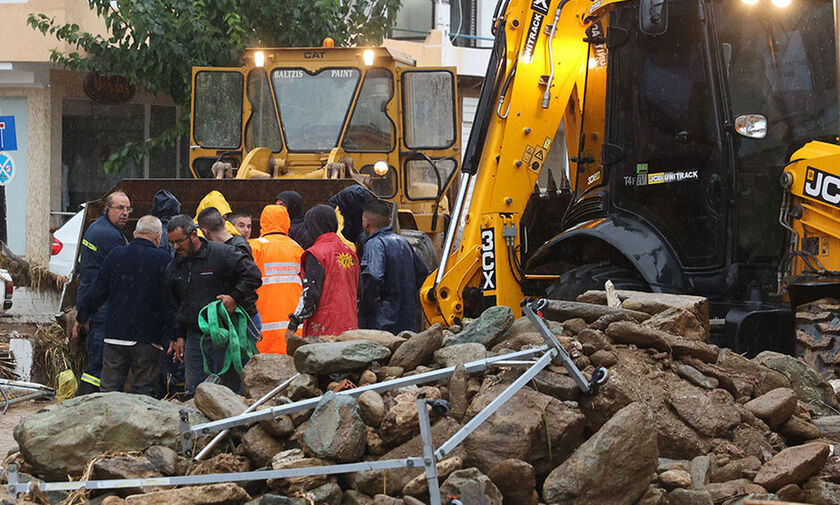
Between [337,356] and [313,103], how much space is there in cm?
800

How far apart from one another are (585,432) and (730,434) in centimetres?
82

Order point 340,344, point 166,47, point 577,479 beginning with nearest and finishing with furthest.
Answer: point 577,479 → point 340,344 → point 166,47

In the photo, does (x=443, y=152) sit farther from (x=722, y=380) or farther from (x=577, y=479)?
(x=577, y=479)

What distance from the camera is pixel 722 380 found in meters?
6.21

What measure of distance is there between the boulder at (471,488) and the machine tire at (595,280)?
354 centimetres

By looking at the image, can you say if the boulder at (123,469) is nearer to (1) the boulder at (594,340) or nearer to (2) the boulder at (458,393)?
(2) the boulder at (458,393)

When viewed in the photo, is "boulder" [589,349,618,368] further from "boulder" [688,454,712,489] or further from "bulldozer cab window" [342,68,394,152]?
"bulldozer cab window" [342,68,394,152]

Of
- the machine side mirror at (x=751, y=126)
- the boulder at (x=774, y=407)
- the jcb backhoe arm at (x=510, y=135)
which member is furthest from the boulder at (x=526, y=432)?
the jcb backhoe arm at (x=510, y=135)

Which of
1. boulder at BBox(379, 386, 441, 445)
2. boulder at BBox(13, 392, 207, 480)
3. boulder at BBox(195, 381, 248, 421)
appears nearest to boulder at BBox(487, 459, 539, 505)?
boulder at BBox(379, 386, 441, 445)

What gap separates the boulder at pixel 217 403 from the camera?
5.72 m

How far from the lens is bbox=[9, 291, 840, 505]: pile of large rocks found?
507 cm

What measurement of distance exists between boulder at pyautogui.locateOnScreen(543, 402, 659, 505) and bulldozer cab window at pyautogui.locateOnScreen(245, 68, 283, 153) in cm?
878

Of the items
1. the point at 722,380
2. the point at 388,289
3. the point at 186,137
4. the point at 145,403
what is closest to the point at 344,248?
the point at 388,289

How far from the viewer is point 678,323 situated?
6.66 meters
